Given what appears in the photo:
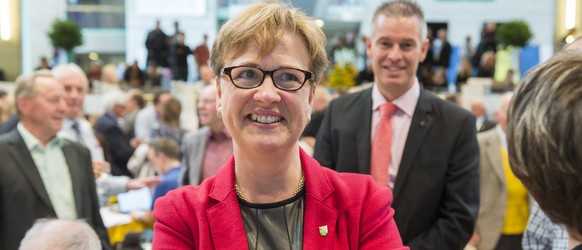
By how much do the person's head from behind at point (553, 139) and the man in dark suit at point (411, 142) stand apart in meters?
1.38

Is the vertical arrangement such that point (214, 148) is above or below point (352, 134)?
below

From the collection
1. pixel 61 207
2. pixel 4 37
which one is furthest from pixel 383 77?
pixel 4 37

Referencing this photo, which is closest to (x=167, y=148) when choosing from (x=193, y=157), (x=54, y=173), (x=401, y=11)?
(x=193, y=157)

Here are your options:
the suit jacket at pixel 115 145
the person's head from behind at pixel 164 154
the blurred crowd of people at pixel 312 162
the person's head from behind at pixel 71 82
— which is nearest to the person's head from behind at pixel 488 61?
the suit jacket at pixel 115 145

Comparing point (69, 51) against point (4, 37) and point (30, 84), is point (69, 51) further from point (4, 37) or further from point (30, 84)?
point (30, 84)

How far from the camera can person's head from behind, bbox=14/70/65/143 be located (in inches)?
139

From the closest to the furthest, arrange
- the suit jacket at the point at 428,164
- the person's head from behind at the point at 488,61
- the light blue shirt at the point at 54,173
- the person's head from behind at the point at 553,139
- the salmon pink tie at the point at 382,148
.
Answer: the person's head from behind at the point at 553,139 → the suit jacket at the point at 428,164 → the salmon pink tie at the point at 382,148 → the light blue shirt at the point at 54,173 → the person's head from behind at the point at 488,61

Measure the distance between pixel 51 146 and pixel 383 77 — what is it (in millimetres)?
1779

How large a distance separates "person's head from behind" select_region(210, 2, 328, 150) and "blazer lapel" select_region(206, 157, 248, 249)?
0.13m

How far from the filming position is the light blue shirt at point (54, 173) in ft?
11.1

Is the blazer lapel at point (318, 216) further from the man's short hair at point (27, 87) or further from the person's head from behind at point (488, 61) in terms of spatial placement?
the person's head from behind at point (488, 61)

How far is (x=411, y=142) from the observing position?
270 cm

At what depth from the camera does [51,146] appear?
352 centimetres

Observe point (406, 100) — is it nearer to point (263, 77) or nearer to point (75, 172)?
point (263, 77)
